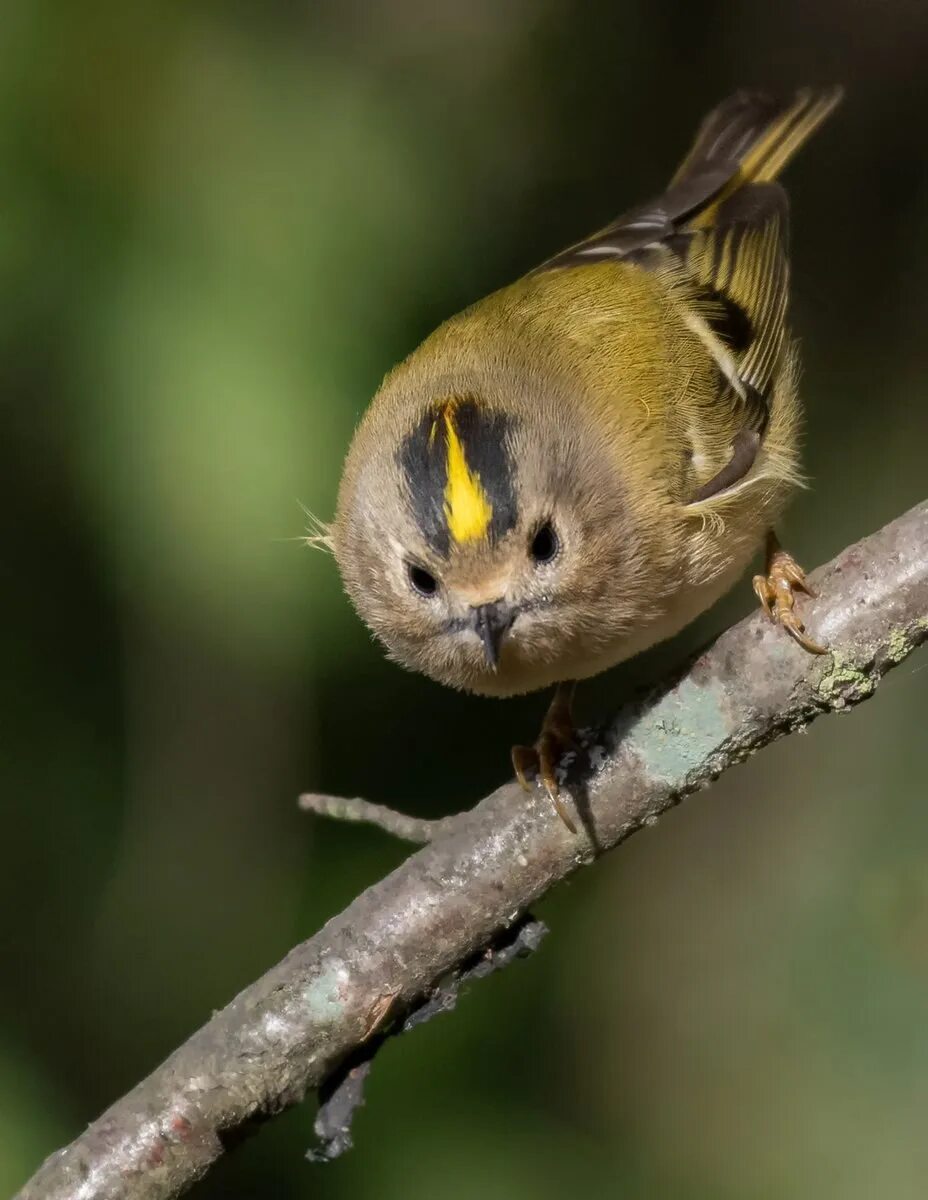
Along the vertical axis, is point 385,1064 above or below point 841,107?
below

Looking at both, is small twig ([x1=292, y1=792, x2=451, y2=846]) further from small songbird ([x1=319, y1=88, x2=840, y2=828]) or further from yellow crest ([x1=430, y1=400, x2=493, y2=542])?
yellow crest ([x1=430, y1=400, x2=493, y2=542])

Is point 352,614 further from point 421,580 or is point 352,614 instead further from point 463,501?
point 463,501

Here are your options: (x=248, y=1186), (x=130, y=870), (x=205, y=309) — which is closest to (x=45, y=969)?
(x=130, y=870)

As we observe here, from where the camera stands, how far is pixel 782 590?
208 centimetres


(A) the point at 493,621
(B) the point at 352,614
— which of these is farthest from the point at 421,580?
(B) the point at 352,614

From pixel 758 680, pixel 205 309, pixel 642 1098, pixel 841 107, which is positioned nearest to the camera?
pixel 758 680

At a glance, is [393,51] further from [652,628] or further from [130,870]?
[130,870]

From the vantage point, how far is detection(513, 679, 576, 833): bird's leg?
193cm

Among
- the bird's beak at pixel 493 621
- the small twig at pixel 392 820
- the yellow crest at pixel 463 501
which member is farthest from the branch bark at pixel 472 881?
the yellow crest at pixel 463 501

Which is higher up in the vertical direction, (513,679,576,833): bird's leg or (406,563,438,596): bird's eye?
(406,563,438,596): bird's eye

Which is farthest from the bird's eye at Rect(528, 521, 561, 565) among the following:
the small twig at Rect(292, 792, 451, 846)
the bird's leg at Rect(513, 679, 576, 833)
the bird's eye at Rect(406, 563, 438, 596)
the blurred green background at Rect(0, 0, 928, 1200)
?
the blurred green background at Rect(0, 0, 928, 1200)

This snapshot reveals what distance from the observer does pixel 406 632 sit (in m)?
2.19

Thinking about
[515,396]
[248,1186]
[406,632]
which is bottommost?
[248,1186]

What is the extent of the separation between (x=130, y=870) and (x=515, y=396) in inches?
52.3
